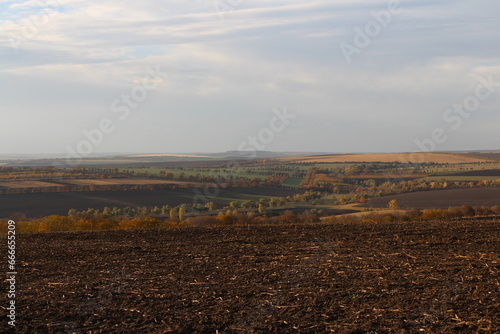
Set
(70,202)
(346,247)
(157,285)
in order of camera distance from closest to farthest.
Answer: (157,285)
(346,247)
(70,202)

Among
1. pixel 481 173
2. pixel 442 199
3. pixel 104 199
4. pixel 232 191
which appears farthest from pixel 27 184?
pixel 481 173

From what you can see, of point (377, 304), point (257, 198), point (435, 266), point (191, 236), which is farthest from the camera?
point (257, 198)

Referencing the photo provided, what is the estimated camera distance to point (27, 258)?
13.6m

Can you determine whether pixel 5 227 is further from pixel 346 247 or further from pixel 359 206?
pixel 359 206

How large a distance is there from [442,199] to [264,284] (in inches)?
1746

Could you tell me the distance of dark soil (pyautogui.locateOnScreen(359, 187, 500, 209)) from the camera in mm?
44469

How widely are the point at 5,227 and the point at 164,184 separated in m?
45.9

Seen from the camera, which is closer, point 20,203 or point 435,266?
point 435,266

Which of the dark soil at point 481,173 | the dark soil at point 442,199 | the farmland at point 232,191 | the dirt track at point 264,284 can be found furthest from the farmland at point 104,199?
the dirt track at point 264,284

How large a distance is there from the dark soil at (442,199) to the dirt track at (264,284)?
1155 inches

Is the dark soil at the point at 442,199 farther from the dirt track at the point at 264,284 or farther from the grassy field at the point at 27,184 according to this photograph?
the grassy field at the point at 27,184

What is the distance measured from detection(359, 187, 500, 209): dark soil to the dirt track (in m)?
29.3

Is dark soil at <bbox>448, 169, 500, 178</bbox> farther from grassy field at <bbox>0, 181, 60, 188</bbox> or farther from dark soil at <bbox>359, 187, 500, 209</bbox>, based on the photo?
grassy field at <bbox>0, 181, 60, 188</bbox>

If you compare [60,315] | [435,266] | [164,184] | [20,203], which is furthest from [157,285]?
[164,184]
